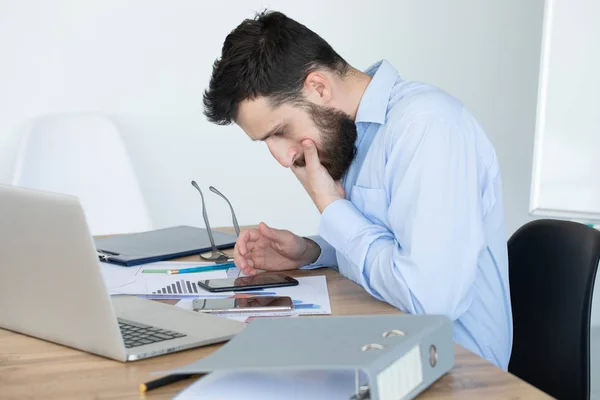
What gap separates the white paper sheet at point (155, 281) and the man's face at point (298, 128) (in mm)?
301

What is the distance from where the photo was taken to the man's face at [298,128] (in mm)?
1771

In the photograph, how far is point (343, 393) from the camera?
995 mm

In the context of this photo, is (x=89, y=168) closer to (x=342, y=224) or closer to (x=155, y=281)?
(x=155, y=281)

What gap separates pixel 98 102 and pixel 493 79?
5.60 feet

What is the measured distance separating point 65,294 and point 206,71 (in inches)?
93.9

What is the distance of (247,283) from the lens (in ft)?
5.48

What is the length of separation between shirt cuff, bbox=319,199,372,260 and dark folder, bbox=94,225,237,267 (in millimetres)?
498

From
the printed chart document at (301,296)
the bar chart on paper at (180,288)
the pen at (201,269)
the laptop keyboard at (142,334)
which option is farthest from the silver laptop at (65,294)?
the pen at (201,269)

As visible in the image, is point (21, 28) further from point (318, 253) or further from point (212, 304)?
point (212, 304)

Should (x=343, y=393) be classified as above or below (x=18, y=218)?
below

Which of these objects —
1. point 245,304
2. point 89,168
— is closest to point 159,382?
point 245,304

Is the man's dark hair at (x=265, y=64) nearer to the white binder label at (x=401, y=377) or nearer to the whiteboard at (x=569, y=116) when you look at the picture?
the white binder label at (x=401, y=377)

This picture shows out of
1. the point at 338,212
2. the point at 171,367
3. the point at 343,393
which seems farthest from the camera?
the point at 338,212

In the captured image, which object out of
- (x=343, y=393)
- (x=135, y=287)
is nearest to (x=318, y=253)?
(x=135, y=287)
